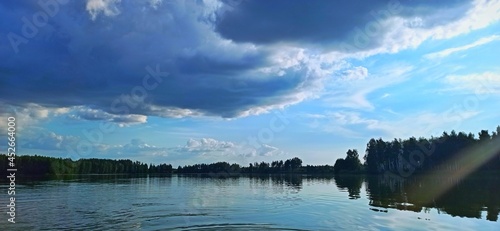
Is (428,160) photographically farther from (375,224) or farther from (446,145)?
(375,224)

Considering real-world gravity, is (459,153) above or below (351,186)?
above

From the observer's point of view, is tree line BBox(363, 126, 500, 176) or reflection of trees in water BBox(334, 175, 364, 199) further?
tree line BBox(363, 126, 500, 176)

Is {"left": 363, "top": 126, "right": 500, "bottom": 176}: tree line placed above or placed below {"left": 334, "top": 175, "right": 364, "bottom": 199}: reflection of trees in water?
above

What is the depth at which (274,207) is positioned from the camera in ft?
138

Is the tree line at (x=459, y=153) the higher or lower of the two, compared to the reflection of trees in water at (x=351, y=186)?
higher

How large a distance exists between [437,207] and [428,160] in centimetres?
13096

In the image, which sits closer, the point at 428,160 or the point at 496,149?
the point at 496,149

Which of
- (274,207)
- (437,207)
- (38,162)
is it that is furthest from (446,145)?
(38,162)

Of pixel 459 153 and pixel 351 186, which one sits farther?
pixel 459 153

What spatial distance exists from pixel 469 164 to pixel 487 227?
142173mm

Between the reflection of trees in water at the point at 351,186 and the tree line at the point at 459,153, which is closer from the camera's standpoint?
the reflection of trees in water at the point at 351,186

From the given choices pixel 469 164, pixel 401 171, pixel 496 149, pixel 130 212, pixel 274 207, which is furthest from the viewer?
pixel 401 171

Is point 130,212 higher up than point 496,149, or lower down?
lower down

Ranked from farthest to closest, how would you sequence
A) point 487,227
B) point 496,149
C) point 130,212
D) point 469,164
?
point 469,164 → point 496,149 → point 130,212 → point 487,227
